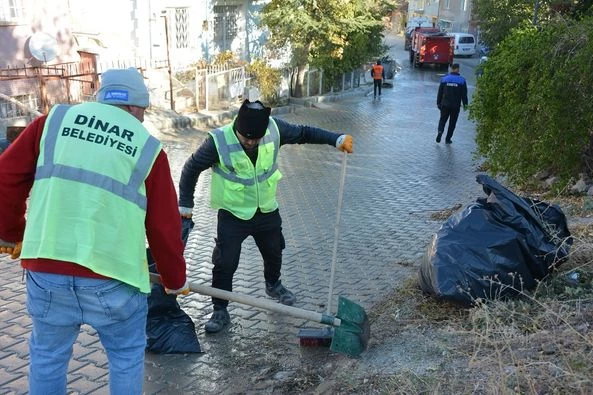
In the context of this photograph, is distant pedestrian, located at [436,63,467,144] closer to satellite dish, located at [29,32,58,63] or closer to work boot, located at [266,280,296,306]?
satellite dish, located at [29,32,58,63]

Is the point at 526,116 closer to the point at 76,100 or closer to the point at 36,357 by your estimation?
the point at 36,357

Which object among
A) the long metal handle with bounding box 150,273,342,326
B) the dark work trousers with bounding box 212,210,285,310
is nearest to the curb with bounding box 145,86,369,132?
the dark work trousers with bounding box 212,210,285,310

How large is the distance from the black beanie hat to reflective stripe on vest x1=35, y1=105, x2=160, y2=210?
147 cm

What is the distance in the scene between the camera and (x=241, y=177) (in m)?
4.12

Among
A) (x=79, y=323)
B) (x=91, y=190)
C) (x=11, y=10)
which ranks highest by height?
(x=11, y=10)

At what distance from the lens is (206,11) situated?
61.4ft

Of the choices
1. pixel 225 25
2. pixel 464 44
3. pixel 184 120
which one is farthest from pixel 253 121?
pixel 464 44

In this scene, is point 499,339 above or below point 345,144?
below

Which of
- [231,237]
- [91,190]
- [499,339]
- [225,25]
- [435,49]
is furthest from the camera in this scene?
[435,49]

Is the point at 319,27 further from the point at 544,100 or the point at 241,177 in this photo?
the point at 241,177

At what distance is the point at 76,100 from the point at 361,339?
11467 millimetres

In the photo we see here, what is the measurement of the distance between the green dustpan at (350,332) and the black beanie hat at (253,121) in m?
1.20

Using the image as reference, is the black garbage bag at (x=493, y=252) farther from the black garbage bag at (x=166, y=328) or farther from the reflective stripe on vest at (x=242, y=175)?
the black garbage bag at (x=166, y=328)

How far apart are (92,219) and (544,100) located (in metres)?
5.54
